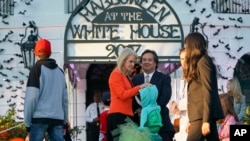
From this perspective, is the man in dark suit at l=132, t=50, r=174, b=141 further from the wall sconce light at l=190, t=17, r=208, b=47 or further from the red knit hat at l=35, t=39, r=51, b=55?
the wall sconce light at l=190, t=17, r=208, b=47

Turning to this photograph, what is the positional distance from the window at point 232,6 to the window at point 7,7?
530 centimetres

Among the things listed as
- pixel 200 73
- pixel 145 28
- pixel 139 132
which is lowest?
pixel 139 132

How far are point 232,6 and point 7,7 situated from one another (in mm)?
5939

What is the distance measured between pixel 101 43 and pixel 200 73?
866 centimetres

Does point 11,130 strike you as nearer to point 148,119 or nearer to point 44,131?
point 44,131

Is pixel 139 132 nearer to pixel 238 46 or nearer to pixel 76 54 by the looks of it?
pixel 76 54

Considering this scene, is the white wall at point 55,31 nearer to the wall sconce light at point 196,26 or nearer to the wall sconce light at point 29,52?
the wall sconce light at point 196,26

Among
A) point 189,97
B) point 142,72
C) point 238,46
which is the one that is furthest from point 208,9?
point 189,97

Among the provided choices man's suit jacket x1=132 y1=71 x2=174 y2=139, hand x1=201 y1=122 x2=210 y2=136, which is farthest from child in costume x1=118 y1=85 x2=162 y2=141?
hand x1=201 y1=122 x2=210 y2=136

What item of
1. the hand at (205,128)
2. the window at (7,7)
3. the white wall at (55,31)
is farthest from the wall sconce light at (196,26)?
the hand at (205,128)

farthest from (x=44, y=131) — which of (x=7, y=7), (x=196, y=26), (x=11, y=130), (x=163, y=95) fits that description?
(x=7, y=7)

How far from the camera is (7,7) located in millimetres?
20391

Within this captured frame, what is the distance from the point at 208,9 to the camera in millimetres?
20359

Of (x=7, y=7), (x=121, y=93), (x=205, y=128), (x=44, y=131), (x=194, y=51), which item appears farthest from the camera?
(x=7, y=7)
